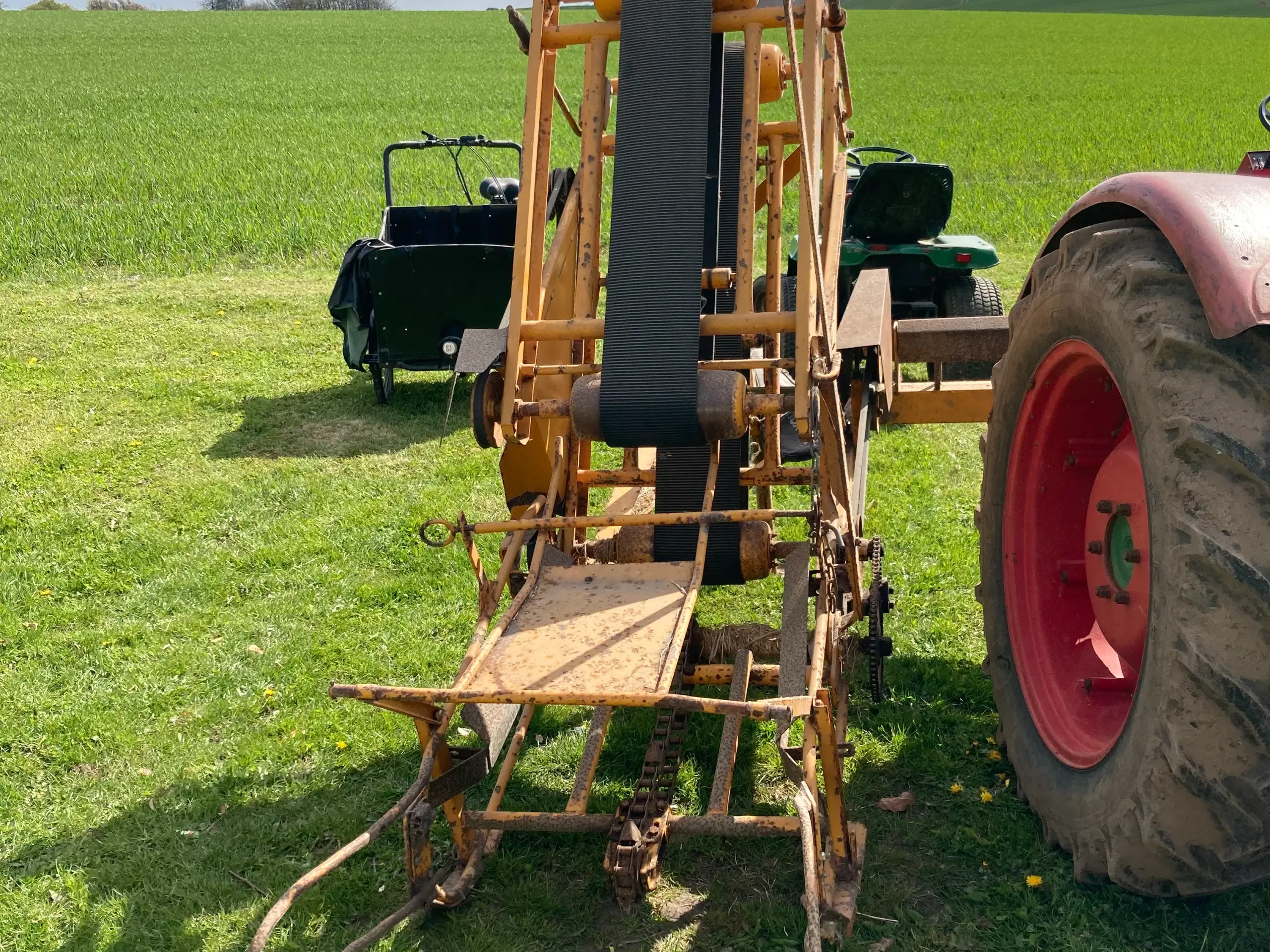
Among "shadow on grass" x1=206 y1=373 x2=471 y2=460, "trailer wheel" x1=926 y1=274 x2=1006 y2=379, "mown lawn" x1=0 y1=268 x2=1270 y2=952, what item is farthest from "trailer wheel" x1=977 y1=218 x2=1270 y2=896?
"shadow on grass" x1=206 y1=373 x2=471 y2=460

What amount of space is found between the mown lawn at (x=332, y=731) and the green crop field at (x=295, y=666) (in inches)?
0.5

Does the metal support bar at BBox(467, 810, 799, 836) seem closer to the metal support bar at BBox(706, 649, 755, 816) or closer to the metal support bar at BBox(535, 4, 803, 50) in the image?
the metal support bar at BBox(706, 649, 755, 816)

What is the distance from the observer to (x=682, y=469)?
3.67 meters

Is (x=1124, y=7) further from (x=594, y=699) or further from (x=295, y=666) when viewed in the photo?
(x=594, y=699)

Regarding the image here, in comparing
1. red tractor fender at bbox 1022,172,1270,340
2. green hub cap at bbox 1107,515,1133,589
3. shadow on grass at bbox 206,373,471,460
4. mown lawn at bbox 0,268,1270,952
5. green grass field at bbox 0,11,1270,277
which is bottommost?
mown lawn at bbox 0,268,1270,952

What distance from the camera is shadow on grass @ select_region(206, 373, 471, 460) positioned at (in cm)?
704

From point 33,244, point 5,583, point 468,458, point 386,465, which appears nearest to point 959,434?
point 468,458

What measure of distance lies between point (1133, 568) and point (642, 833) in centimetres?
139

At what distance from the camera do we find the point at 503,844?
3295 mm

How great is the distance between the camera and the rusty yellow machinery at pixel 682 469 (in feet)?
9.28

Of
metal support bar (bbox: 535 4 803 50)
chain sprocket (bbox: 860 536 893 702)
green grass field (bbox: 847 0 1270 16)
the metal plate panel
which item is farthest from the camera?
green grass field (bbox: 847 0 1270 16)

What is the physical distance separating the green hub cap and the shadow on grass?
4.88 meters

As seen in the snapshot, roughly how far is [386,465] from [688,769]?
3.62m

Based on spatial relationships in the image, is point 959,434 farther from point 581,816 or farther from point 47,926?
point 47,926
